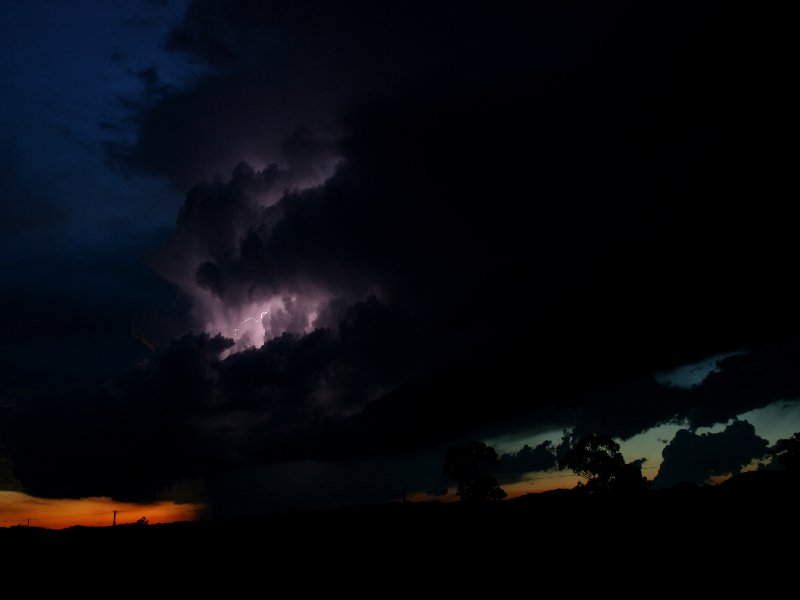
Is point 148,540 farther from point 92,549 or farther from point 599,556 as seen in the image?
point 599,556

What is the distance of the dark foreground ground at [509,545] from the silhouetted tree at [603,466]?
6131 centimetres

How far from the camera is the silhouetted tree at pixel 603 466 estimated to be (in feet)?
247

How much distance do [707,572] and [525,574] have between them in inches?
161

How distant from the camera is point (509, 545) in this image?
14.9 meters

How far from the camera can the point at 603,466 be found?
7669 cm

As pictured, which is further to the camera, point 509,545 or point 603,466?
point 603,466

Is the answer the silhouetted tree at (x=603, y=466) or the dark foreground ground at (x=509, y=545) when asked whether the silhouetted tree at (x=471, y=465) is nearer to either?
the silhouetted tree at (x=603, y=466)

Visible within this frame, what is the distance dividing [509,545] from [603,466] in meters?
69.4

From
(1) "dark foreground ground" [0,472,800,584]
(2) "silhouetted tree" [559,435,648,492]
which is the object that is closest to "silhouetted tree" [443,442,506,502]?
(2) "silhouetted tree" [559,435,648,492]

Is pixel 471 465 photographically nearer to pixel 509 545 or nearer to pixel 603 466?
pixel 603 466

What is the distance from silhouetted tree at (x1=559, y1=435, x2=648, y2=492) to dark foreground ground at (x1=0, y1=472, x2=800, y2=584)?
6131 cm

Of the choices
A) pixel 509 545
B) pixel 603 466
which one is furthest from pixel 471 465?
pixel 509 545

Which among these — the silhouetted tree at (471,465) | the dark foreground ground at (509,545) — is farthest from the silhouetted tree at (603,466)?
the dark foreground ground at (509,545)

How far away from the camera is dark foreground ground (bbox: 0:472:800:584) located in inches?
500
